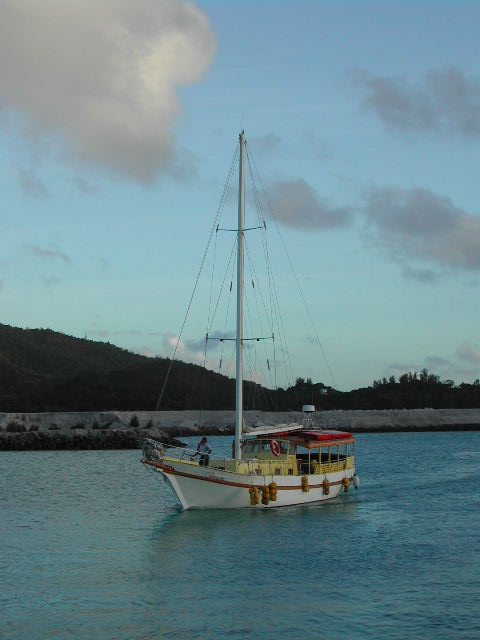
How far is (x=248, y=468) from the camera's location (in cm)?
4012

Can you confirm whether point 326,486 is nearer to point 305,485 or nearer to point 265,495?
point 305,485

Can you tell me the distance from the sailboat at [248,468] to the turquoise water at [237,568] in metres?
0.76

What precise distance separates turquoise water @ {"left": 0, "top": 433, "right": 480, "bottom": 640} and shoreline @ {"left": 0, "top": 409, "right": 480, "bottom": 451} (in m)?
21.0

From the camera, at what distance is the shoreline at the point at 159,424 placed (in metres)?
98.2

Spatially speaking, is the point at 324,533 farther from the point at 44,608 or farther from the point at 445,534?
the point at 44,608

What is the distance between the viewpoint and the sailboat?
39.3m

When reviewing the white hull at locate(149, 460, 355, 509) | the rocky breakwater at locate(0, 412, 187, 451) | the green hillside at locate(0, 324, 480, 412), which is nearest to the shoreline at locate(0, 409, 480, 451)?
the rocky breakwater at locate(0, 412, 187, 451)

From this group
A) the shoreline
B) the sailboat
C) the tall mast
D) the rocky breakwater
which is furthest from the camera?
the shoreline

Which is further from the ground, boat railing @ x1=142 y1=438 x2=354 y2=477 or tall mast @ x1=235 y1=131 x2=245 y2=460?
tall mast @ x1=235 y1=131 x2=245 y2=460

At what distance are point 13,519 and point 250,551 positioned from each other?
12916 mm

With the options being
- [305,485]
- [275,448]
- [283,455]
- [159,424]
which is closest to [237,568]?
[275,448]

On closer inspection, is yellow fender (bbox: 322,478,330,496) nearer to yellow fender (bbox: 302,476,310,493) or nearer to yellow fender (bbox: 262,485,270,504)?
yellow fender (bbox: 302,476,310,493)

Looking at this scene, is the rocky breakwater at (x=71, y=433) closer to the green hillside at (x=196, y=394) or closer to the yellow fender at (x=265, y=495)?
the green hillside at (x=196, y=394)

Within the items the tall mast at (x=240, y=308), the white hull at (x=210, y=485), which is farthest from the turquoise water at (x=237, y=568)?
the tall mast at (x=240, y=308)
